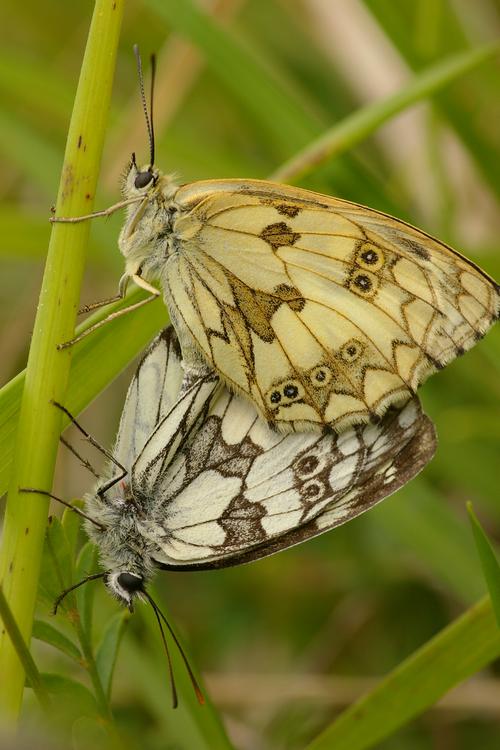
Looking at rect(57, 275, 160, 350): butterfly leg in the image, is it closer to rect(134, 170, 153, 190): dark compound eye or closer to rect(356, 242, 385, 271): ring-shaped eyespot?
rect(134, 170, 153, 190): dark compound eye

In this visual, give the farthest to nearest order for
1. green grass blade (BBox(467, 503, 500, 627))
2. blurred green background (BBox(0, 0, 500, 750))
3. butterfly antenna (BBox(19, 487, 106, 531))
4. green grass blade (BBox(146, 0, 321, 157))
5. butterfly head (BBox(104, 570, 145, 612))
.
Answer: blurred green background (BBox(0, 0, 500, 750)) < green grass blade (BBox(146, 0, 321, 157)) < butterfly head (BBox(104, 570, 145, 612)) < green grass blade (BBox(467, 503, 500, 627)) < butterfly antenna (BBox(19, 487, 106, 531))

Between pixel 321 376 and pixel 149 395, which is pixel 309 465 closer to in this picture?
pixel 321 376

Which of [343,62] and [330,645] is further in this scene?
[343,62]

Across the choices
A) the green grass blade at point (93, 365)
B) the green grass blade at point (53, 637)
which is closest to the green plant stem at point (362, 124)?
the green grass blade at point (93, 365)

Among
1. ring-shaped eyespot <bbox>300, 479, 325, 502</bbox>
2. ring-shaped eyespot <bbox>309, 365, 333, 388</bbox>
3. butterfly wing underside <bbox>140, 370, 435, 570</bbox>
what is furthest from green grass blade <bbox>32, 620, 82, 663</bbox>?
ring-shaped eyespot <bbox>309, 365, 333, 388</bbox>

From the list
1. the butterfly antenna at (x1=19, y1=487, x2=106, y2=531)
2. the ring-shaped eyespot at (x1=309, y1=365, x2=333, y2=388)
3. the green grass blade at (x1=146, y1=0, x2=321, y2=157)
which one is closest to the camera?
the butterfly antenna at (x1=19, y1=487, x2=106, y2=531)

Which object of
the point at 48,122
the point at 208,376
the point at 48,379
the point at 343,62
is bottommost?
the point at 48,379

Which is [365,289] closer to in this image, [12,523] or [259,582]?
[12,523]

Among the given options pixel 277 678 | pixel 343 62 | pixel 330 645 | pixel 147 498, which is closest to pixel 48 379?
pixel 147 498
